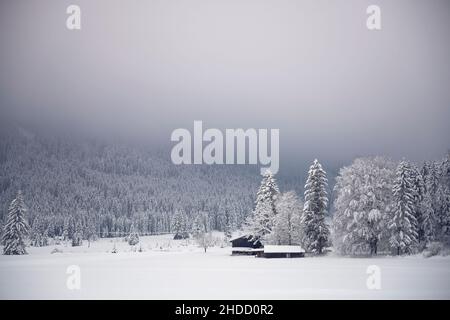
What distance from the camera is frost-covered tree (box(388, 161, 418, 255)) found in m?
35.5

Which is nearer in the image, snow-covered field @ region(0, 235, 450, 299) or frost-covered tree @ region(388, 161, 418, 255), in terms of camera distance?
snow-covered field @ region(0, 235, 450, 299)

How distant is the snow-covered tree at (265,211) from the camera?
4488 centimetres

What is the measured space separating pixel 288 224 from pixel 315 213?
9.58 ft

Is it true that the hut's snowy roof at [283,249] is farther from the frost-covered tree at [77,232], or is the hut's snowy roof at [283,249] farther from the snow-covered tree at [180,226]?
the snow-covered tree at [180,226]

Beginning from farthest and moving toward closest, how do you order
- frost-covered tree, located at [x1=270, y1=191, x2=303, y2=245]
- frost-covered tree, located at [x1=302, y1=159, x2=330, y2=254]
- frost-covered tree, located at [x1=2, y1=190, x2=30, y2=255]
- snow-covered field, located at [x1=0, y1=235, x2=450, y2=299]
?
frost-covered tree, located at [x1=2, y1=190, x2=30, y2=255] → frost-covered tree, located at [x1=270, y1=191, x2=303, y2=245] → frost-covered tree, located at [x1=302, y1=159, x2=330, y2=254] → snow-covered field, located at [x1=0, y1=235, x2=450, y2=299]

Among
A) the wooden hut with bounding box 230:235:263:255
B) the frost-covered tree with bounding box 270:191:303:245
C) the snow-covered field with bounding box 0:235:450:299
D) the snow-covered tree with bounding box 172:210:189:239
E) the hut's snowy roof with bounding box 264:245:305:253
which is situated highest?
the frost-covered tree with bounding box 270:191:303:245

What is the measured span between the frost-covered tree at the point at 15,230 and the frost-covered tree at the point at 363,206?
29056 mm

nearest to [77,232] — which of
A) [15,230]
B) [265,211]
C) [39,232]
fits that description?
[39,232]

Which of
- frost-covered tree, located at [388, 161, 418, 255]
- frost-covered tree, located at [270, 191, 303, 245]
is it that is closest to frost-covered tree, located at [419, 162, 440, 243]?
frost-covered tree, located at [388, 161, 418, 255]

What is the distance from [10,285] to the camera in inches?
920

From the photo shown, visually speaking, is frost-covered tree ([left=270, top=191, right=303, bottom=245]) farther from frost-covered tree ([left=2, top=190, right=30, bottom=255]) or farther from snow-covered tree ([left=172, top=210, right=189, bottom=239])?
snow-covered tree ([left=172, top=210, right=189, bottom=239])

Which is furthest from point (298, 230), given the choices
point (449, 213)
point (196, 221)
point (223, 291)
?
point (196, 221)

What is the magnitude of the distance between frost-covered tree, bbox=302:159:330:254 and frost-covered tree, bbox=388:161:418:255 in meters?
5.76

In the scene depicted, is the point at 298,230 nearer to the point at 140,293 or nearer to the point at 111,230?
the point at 140,293
